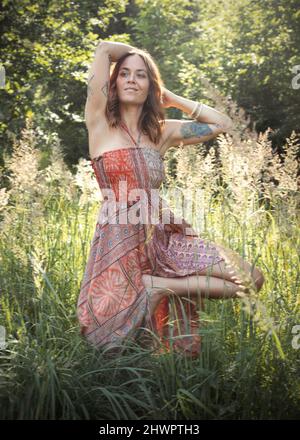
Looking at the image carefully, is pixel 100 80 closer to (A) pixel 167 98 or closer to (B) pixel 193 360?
(A) pixel 167 98

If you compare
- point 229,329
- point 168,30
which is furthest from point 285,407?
point 168,30

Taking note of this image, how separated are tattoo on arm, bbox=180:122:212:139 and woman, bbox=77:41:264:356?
13cm

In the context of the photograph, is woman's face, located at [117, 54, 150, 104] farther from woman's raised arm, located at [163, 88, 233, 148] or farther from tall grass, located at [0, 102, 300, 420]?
tall grass, located at [0, 102, 300, 420]

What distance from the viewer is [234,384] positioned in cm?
239

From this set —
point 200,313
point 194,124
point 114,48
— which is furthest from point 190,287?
point 114,48

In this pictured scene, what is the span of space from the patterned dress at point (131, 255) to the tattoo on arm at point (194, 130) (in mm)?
295

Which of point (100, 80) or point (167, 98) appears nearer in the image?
point (100, 80)

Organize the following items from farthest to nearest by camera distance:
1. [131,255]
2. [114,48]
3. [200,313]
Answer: [114,48], [131,255], [200,313]

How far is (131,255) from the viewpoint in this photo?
2.96 meters

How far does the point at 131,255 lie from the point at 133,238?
0.08 m
